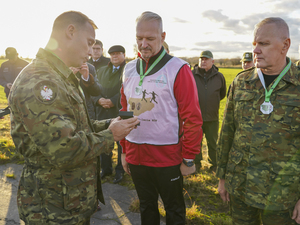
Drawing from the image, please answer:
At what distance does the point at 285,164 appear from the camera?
6.19 ft

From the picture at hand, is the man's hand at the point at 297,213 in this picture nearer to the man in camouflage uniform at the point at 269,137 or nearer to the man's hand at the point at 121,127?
the man in camouflage uniform at the point at 269,137

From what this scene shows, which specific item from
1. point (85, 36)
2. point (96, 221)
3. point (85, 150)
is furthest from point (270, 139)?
point (96, 221)

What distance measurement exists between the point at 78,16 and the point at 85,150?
3.61ft

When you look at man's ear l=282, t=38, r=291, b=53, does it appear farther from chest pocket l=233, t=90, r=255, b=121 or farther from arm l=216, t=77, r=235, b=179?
arm l=216, t=77, r=235, b=179

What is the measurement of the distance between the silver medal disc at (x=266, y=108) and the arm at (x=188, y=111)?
610mm

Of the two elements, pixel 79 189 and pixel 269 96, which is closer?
pixel 79 189

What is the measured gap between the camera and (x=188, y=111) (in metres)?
2.30

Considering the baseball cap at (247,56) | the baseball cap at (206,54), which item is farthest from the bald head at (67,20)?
the baseball cap at (247,56)

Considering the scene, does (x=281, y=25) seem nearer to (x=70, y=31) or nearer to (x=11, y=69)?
(x=70, y=31)

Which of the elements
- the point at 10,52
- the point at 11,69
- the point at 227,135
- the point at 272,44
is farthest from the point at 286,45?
the point at 11,69

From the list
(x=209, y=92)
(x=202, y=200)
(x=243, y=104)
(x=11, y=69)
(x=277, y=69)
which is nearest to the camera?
(x=277, y=69)

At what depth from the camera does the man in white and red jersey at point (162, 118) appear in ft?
7.62

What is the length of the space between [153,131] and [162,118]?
17 centimetres

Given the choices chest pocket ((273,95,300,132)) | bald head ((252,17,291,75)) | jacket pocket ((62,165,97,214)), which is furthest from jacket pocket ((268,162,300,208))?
jacket pocket ((62,165,97,214))
